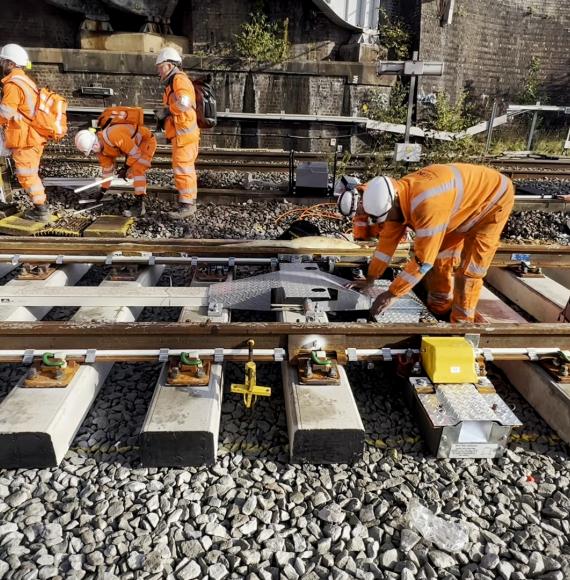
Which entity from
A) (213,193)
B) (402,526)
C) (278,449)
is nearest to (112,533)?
(278,449)

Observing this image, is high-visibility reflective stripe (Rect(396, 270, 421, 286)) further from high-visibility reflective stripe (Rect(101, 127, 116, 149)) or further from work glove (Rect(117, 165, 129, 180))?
work glove (Rect(117, 165, 129, 180))

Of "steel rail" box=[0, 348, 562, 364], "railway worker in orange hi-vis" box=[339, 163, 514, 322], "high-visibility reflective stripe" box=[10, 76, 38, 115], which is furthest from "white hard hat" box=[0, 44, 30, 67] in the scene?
"railway worker in orange hi-vis" box=[339, 163, 514, 322]

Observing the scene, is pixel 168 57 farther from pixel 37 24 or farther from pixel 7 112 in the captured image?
pixel 37 24

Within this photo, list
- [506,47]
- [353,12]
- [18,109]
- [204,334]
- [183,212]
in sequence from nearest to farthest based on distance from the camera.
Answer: [204,334]
[18,109]
[183,212]
[353,12]
[506,47]

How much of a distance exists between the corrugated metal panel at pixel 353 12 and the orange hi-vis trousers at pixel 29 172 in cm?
1090

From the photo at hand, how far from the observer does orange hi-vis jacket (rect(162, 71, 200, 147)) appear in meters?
6.62

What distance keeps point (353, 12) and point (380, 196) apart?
1348cm

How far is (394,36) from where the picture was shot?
50.1 ft

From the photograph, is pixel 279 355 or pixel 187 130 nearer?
pixel 279 355

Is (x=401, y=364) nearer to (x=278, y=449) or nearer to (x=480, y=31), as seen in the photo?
(x=278, y=449)

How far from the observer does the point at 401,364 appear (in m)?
3.38

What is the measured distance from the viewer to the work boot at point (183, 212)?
6.80 m

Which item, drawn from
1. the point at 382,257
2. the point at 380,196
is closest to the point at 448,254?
the point at 382,257

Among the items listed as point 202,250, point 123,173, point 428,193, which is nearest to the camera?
point 428,193
